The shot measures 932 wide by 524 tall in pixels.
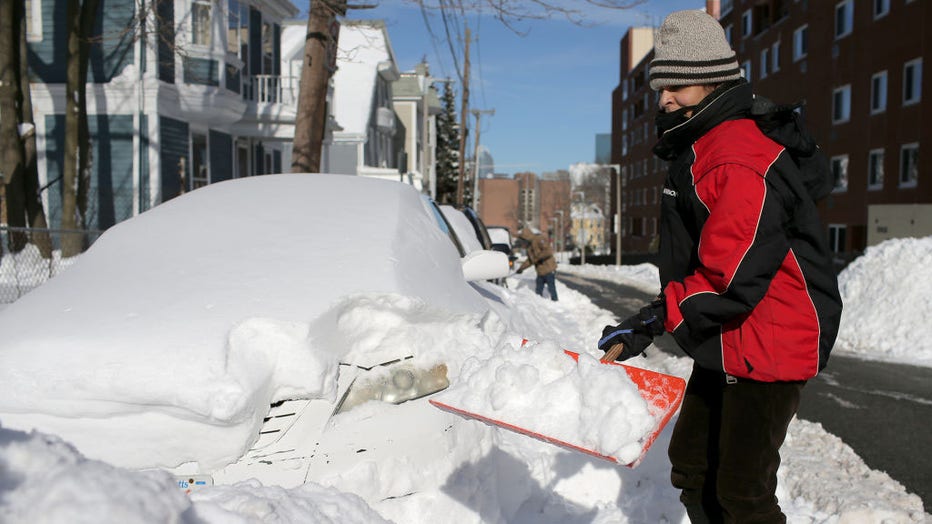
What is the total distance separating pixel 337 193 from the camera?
171 inches

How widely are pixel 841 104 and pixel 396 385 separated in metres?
30.2

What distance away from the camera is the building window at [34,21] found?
16.3m

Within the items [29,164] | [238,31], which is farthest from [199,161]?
[29,164]

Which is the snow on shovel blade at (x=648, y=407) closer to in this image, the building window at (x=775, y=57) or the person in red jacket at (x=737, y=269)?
the person in red jacket at (x=737, y=269)

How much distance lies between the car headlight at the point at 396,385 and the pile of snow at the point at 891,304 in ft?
25.8

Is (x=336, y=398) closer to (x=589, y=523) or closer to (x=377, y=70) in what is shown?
(x=589, y=523)

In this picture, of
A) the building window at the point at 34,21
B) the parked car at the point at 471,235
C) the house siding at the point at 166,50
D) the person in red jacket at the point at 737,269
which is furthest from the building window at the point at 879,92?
the person in red jacket at the point at 737,269

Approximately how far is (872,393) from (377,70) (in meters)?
31.3

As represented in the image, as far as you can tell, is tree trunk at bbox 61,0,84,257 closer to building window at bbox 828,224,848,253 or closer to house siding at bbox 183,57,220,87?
house siding at bbox 183,57,220,87

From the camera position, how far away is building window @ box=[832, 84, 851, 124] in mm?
27773

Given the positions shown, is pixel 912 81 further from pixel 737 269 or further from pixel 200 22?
pixel 737 269

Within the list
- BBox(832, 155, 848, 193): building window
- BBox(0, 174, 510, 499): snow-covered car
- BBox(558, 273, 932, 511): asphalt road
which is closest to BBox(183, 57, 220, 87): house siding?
BBox(558, 273, 932, 511): asphalt road

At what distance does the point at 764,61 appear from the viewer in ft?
119

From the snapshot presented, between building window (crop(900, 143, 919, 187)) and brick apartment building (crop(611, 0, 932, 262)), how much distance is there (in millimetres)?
32
